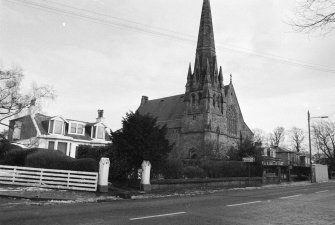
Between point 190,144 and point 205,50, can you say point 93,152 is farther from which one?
point 205,50

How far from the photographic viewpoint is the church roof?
228 feet

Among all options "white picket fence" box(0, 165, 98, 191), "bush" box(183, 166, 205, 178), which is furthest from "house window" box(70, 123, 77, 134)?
"white picket fence" box(0, 165, 98, 191)

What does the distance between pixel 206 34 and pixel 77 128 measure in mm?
32321

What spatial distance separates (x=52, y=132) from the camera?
140 ft

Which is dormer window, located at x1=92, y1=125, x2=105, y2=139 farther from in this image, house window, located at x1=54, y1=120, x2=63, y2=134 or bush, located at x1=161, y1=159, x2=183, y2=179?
bush, located at x1=161, y1=159, x2=183, y2=179

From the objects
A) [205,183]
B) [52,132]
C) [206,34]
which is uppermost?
[206,34]

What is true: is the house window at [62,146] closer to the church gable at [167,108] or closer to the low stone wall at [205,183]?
the low stone wall at [205,183]

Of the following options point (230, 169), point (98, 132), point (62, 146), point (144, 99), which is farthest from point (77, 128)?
point (144, 99)

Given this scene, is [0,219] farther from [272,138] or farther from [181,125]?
[272,138]

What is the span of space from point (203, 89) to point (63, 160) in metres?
43.4

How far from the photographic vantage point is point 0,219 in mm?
8500

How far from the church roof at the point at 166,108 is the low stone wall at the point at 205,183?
34.5m

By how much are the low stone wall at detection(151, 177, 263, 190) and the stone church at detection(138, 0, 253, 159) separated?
22415 mm

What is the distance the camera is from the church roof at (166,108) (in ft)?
228
